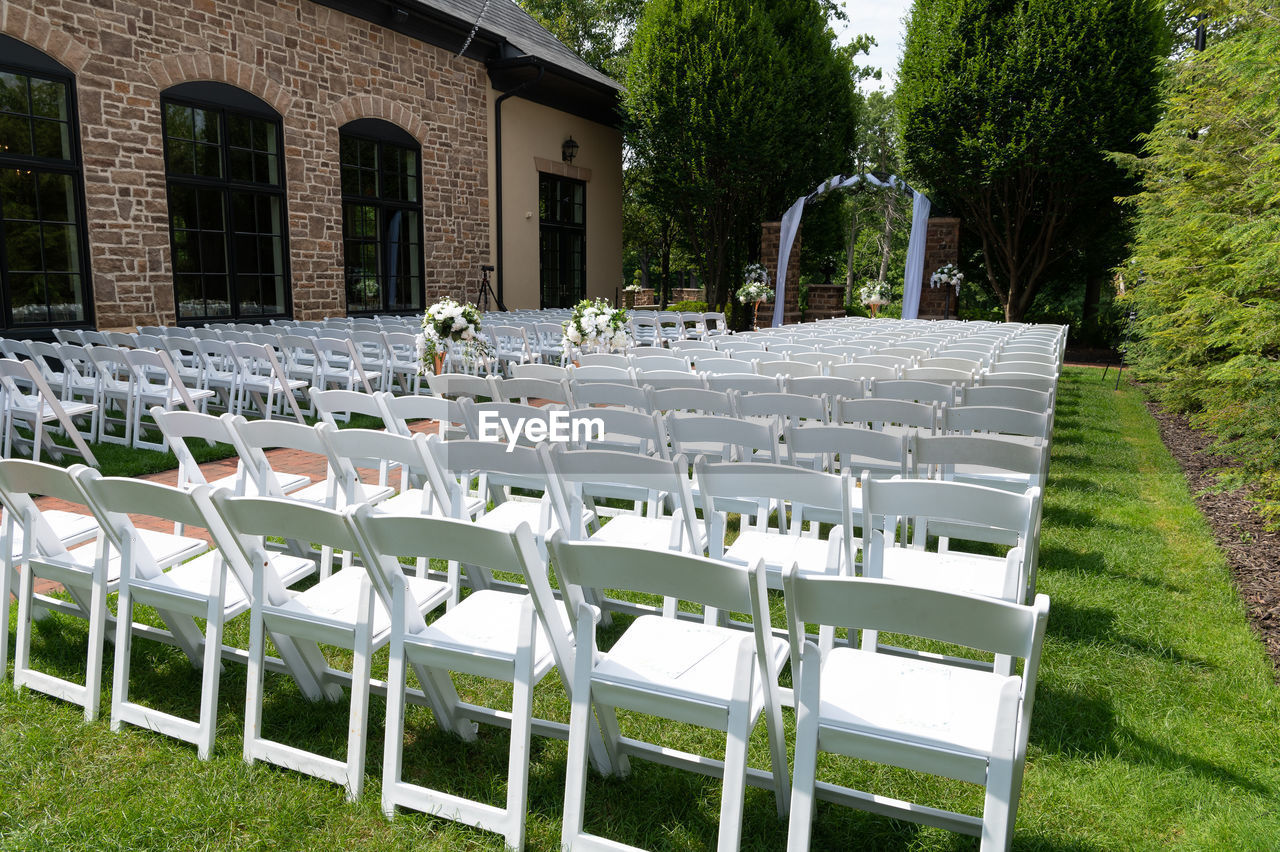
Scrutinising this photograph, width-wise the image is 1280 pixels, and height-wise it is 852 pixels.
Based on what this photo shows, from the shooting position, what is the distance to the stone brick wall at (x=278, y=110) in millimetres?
9953

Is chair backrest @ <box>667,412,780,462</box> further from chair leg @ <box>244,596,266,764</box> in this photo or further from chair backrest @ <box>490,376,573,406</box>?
chair leg @ <box>244,596,266,764</box>

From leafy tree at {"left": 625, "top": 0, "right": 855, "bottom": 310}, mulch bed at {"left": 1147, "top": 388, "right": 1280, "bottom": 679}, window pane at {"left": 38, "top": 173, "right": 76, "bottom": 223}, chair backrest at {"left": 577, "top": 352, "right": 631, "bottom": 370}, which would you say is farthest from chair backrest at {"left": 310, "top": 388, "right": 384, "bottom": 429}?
leafy tree at {"left": 625, "top": 0, "right": 855, "bottom": 310}

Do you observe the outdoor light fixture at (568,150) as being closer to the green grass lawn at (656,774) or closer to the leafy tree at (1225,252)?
the leafy tree at (1225,252)

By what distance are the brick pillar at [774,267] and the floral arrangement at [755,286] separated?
7.9 inches

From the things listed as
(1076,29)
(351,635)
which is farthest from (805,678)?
(1076,29)

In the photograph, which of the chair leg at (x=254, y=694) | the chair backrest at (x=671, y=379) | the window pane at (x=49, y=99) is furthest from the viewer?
the window pane at (x=49, y=99)

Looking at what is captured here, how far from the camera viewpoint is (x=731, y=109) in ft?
59.2

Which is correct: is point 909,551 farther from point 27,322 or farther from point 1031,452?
point 27,322

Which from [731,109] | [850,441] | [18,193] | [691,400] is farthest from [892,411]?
[731,109]

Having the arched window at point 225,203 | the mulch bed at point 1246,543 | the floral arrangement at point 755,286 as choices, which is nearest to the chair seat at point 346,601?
the mulch bed at point 1246,543

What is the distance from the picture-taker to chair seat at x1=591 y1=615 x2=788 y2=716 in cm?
200

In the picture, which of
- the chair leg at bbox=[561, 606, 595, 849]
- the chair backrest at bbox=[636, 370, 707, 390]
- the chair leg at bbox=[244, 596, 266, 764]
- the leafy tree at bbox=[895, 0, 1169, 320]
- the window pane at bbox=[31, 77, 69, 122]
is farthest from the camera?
the leafy tree at bbox=[895, 0, 1169, 320]

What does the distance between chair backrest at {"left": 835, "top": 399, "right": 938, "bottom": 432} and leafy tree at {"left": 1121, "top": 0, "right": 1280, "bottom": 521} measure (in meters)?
→ 1.94

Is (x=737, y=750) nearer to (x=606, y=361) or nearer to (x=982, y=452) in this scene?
(x=982, y=452)
